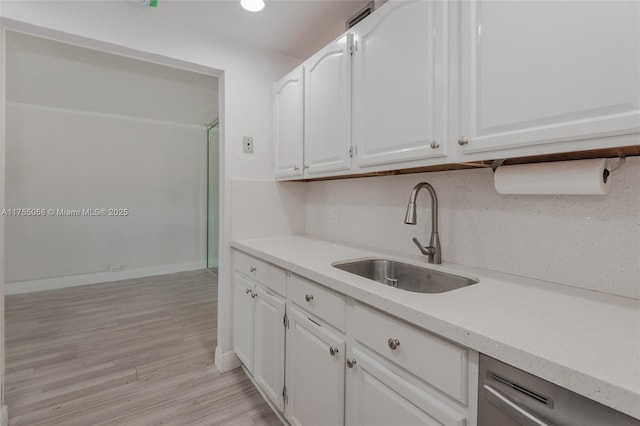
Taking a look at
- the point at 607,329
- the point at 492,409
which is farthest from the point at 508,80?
the point at 492,409

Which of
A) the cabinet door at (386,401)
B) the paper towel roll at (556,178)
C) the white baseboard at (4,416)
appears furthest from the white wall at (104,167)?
the cabinet door at (386,401)

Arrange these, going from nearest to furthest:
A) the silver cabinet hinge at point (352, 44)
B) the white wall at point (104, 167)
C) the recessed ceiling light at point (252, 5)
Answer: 1. the silver cabinet hinge at point (352, 44)
2. the recessed ceiling light at point (252, 5)
3. the white wall at point (104, 167)

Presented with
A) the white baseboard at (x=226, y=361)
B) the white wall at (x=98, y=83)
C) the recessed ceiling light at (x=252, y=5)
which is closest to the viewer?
the recessed ceiling light at (x=252, y=5)

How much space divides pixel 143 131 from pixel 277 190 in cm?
315

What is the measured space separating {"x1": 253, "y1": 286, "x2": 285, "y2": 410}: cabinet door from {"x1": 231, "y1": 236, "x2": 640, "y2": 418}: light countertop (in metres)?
0.47

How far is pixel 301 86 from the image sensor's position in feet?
6.07

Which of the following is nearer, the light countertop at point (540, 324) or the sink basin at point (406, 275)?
the light countertop at point (540, 324)

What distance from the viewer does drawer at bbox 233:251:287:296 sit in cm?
144

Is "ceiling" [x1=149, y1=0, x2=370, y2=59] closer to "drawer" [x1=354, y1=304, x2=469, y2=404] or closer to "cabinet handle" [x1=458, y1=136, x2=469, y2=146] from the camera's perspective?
"cabinet handle" [x1=458, y1=136, x2=469, y2=146]

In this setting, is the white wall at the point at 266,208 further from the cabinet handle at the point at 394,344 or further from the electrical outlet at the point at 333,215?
the cabinet handle at the point at 394,344

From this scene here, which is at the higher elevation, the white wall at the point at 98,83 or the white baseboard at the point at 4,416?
the white wall at the point at 98,83

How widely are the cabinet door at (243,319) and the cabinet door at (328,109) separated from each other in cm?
85

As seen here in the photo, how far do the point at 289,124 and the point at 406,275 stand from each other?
1244mm

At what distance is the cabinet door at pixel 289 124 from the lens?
188cm
